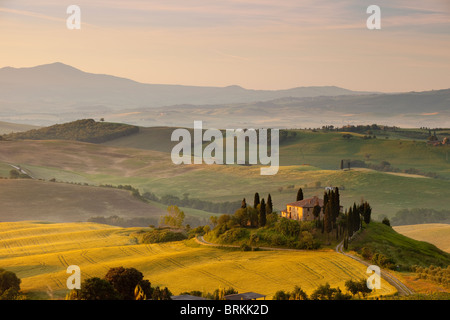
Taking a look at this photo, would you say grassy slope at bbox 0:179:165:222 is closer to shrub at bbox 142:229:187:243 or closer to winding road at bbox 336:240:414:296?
shrub at bbox 142:229:187:243

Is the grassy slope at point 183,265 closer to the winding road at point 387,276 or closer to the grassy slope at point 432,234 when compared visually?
the winding road at point 387,276

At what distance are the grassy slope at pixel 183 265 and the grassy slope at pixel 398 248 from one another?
6348 millimetres

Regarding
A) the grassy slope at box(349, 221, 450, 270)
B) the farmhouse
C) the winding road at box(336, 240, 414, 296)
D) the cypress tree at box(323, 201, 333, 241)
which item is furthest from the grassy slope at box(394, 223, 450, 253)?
the winding road at box(336, 240, 414, 296)

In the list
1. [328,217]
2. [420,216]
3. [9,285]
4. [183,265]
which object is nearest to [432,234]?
[420,216]

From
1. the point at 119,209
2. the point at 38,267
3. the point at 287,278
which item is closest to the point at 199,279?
the point at 287,278

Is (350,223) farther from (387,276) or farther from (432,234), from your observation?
(432,234)

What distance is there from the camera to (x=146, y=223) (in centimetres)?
13975

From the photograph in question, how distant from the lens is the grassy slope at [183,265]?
5716 cm

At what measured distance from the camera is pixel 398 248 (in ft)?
249

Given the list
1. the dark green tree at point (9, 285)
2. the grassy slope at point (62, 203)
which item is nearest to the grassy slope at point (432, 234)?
the grassy slope at point (62, 203)

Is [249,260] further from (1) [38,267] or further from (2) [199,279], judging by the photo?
(1) [38,267]

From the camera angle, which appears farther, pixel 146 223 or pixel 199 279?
pixel 146 223

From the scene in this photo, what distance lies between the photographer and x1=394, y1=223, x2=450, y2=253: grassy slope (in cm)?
11206
